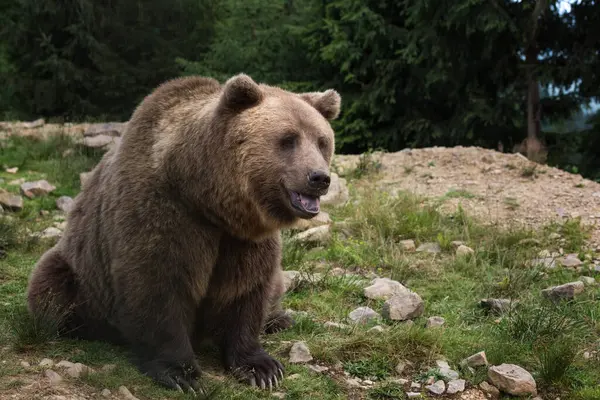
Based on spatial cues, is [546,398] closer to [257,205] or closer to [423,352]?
[423,352]

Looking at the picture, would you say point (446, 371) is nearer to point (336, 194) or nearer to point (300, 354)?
point (300, 354)

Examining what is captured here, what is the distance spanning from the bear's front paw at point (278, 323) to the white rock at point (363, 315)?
1.48 ft

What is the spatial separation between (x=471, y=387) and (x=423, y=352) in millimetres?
387

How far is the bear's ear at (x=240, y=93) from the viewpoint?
152 inches

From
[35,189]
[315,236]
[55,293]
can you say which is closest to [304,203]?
[55,293]

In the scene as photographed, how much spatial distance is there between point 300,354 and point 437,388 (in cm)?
A: 86

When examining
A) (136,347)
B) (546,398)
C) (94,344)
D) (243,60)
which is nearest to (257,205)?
(136,347)

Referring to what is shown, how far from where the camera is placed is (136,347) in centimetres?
410

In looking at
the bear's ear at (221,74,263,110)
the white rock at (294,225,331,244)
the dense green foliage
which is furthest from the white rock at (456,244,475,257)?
the dense green foliage

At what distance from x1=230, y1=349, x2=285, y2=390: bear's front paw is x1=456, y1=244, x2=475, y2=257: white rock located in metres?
2.92

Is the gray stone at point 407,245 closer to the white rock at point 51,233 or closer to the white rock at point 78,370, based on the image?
the white rock at point 51,233

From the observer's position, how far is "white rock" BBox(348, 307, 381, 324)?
16.5 ft

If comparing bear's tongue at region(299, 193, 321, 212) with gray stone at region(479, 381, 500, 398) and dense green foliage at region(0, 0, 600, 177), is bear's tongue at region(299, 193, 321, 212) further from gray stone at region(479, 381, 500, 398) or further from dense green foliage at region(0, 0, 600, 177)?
dense green foliage at region(0, 0, 600, 177)

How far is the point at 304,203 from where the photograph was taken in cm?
380
